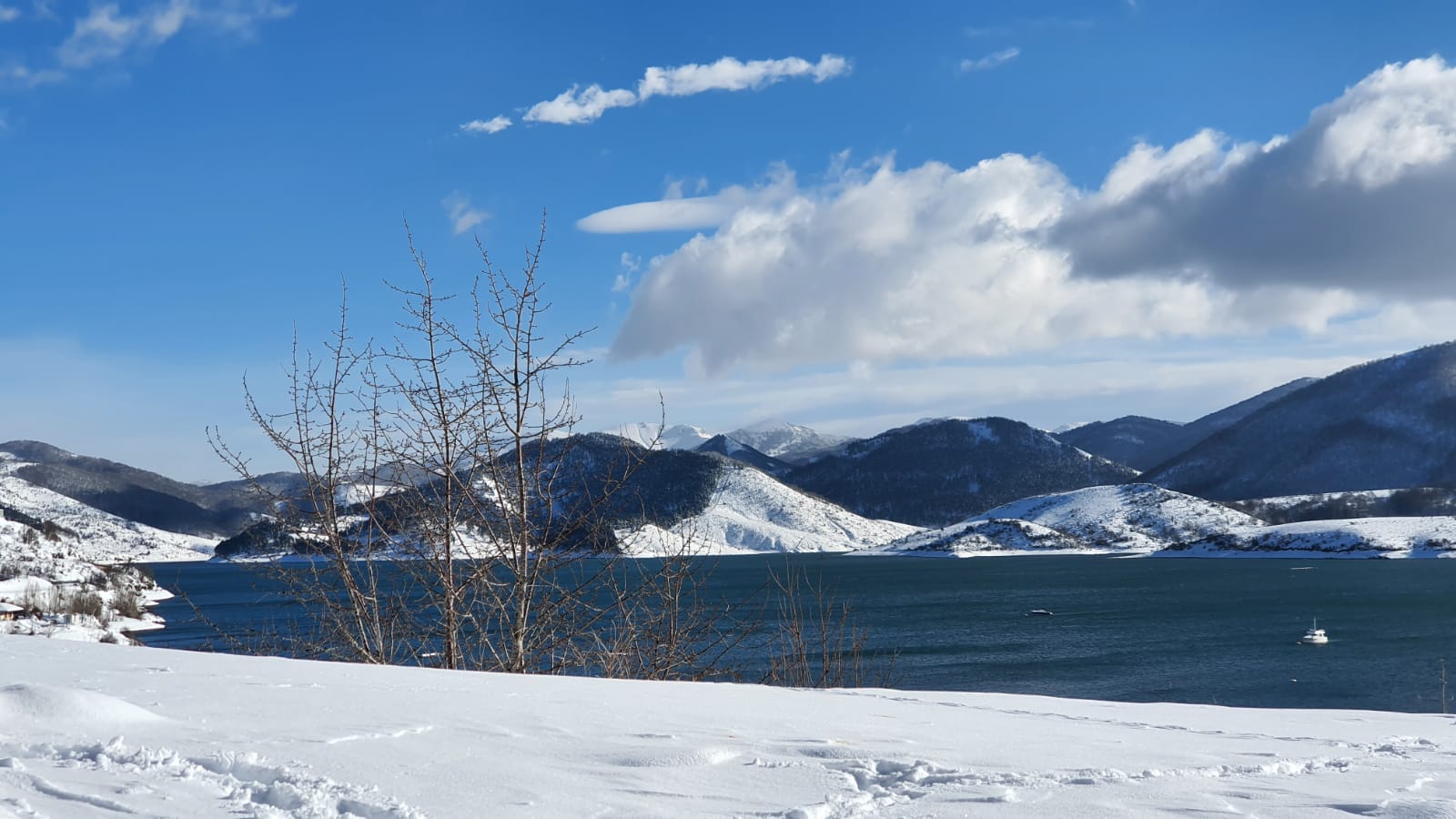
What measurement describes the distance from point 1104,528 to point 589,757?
186 metres

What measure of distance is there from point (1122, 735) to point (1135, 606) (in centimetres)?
7246

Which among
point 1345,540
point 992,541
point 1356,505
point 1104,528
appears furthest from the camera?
point 1104,528

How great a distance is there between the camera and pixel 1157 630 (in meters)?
56.4

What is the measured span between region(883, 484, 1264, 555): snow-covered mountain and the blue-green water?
2135 inches

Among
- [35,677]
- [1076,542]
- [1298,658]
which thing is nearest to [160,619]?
[1298,658]

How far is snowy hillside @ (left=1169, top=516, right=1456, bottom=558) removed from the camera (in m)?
128

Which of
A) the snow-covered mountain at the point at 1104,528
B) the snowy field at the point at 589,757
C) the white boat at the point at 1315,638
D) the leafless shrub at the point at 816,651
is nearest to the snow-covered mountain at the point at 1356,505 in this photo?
the snow-covered mountain at the point at 1104,528

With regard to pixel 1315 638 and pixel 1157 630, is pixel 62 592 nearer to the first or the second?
pixel 1157 630

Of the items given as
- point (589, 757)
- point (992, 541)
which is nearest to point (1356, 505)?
point (992, 541)

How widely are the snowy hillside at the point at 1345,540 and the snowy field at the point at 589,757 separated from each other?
481 ft

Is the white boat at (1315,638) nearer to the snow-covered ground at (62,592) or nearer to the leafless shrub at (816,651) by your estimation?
the leafless shrub at (816,651)

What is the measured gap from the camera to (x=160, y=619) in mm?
65625

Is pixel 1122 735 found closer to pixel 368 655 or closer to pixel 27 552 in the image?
pixel 368 655

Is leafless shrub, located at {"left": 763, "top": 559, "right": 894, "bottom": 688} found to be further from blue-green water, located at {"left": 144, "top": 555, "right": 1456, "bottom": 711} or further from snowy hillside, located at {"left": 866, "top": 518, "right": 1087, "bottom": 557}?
snowy hillside, located at {"left": 866, "top": 518, "right": 1087, "bottom": 557}
